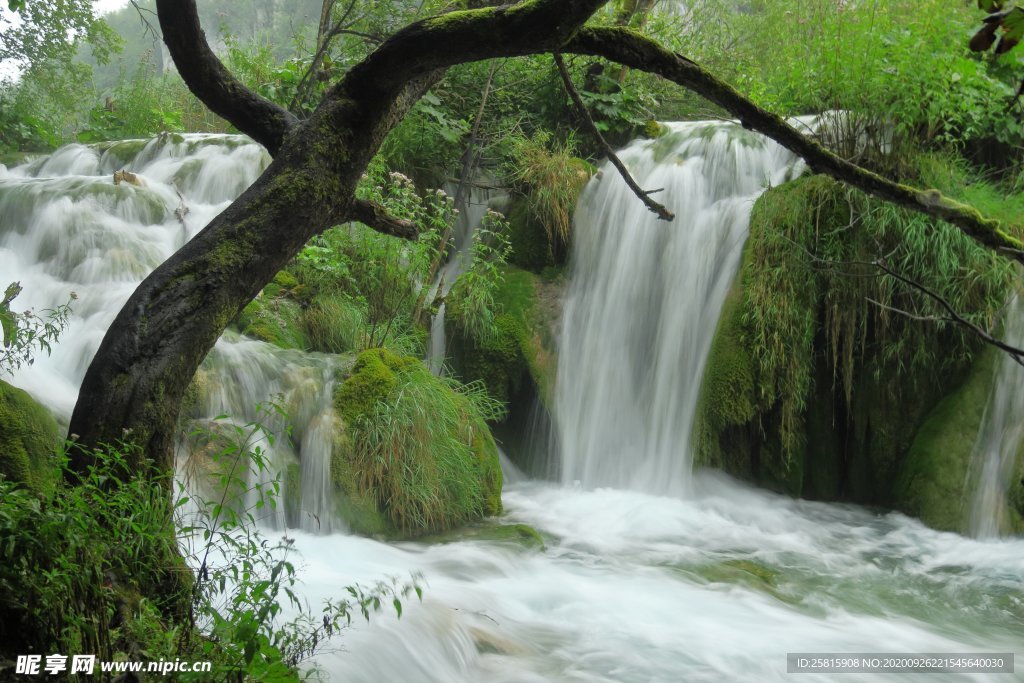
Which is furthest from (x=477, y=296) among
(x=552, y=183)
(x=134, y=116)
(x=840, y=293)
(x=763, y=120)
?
(x=134, y=116)

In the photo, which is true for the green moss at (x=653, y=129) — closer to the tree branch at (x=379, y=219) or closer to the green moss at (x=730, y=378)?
the green moss at (x=730, y=378)

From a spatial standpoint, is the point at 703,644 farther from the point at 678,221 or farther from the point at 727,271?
the point at 678,221

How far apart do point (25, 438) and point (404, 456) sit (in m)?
2.34

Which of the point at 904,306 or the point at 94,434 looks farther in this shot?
the point at 904,306

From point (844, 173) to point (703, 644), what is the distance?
2.43 m

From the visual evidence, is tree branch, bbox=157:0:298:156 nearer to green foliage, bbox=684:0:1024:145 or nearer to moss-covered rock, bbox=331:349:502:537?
moss-covered rock, bbox=331:349:502:537

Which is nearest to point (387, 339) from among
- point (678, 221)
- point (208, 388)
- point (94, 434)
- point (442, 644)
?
point (208, 388)

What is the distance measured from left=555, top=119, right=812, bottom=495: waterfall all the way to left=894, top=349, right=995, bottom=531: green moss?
5.77 ft

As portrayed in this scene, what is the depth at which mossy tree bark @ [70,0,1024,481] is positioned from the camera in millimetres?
2369

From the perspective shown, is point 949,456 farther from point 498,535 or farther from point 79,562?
point 79,562

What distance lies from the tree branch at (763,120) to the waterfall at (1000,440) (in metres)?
3.98

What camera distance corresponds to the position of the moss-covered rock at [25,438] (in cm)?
379

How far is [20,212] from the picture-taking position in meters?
8.49

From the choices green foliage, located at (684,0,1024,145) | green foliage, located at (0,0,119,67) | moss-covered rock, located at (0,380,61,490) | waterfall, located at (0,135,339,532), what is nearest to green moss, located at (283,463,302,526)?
waterfall, located at (0,135,339,532)
